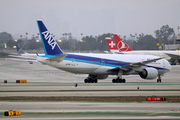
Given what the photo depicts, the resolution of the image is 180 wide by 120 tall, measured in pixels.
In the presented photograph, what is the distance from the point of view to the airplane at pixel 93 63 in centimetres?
3152

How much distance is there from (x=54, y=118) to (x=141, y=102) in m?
6.81

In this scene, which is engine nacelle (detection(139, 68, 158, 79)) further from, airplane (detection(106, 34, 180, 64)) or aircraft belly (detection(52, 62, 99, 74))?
airplane (detection(106, 34, 180, 64))

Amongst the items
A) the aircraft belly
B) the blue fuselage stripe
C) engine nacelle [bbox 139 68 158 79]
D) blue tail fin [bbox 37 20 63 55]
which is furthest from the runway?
engine nacelle [bbox 139 68 158 79]

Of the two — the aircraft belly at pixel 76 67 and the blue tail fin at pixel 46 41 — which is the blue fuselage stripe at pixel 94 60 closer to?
the aircraft belly at pixel 76 67

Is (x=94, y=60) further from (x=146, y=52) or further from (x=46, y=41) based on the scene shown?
(x=146, y=52)

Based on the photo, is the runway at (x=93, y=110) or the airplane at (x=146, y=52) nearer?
the runway at (x=93, y=110)

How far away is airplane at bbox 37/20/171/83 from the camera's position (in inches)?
1241

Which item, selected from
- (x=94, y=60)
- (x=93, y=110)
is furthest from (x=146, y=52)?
(x=93, y=110)

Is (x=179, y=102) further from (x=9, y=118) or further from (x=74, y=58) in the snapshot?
(x=74, y=58)

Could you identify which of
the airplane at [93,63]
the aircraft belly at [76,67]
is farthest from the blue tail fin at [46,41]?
the aircraft belly at [76,67]

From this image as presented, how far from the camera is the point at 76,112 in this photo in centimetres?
1467

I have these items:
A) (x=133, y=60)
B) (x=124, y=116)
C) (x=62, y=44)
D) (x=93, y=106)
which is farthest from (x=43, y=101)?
(x=62, y=44)

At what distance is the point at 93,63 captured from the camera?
108 feet

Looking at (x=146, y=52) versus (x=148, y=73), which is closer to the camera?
(x=148, y=73)
